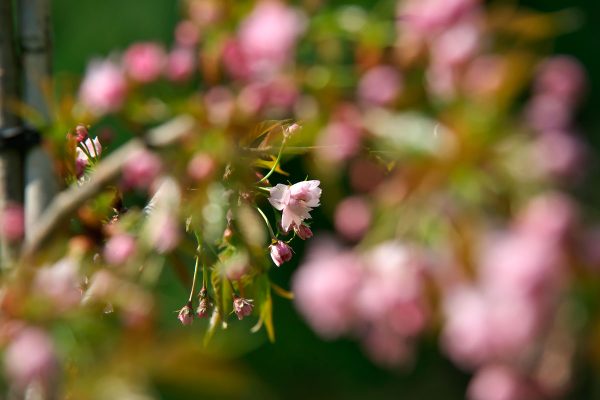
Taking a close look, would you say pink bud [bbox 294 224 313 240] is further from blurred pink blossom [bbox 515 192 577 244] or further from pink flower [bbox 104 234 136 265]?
blurred pink blossom [bbox 515 192 577 244]

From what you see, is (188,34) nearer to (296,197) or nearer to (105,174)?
(105,174)

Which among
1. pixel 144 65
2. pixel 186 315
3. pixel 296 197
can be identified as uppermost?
pixel 144 65

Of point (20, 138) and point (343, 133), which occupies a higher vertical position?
point (343, 133)

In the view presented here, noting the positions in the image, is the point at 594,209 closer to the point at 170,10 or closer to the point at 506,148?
the point at 506,148

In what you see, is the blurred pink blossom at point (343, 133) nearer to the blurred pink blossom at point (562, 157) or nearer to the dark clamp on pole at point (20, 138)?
the blurred pink blossom at point (562, 157)

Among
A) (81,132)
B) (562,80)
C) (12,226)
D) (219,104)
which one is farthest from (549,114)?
(81,132)
